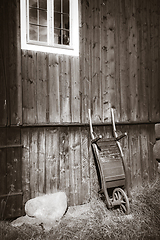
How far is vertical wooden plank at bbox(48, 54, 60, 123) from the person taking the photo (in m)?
4.49

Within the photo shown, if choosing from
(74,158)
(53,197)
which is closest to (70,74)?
(74,158)

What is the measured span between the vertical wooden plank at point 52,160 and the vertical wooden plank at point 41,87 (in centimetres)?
34

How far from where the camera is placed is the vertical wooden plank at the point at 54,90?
4.49 metres

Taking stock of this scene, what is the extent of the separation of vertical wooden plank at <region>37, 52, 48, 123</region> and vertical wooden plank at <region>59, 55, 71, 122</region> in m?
0.35

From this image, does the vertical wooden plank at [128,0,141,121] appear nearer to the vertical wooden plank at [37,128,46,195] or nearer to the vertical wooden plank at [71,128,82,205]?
the vertical wooden plank at [71,128,82,205]

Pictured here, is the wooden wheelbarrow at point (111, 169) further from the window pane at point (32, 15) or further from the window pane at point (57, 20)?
the window pane at point (32, 15)

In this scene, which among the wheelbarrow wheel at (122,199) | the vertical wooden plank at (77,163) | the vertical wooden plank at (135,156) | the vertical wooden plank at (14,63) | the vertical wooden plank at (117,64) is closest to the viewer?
the wheelbarrow wheel at (122,199)

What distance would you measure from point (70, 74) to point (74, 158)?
1841 mm

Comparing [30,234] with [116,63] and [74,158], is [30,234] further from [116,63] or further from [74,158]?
[116,63]

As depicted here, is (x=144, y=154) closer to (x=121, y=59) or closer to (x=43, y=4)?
(x=121, y=59)

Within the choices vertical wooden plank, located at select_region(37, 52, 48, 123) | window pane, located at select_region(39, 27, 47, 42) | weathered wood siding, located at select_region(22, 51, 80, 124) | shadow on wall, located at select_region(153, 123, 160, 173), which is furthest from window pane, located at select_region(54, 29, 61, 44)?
shadow on wall, located at select_region(153, 123, 160, 173)

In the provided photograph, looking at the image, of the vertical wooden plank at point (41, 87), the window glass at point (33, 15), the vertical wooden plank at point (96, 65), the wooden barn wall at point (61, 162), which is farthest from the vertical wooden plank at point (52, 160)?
the window glass at point (33, 15)

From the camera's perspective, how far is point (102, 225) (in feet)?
12.1

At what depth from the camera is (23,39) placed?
4285mm
